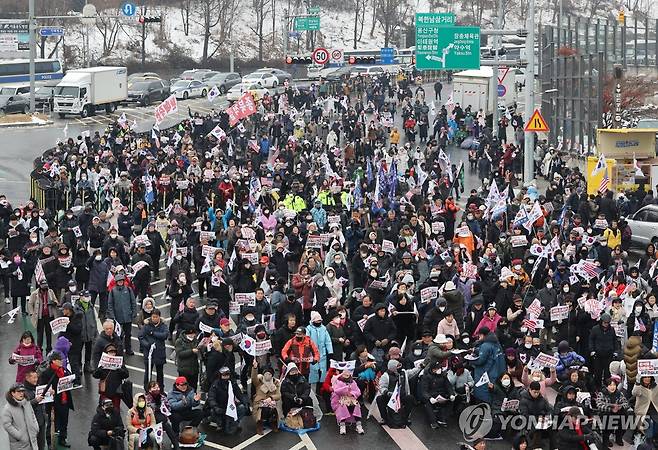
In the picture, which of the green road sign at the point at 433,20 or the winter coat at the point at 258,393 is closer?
the winter coat at the point at 258,393

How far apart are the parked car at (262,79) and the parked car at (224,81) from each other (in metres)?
1.05

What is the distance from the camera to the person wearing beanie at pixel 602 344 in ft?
57.2

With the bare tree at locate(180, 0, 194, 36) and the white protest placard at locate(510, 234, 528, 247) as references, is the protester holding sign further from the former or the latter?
the bare tree at locate(180, 0, 194, 36)

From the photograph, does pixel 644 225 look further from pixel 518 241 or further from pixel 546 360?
pixel 546 360

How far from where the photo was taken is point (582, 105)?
132ft

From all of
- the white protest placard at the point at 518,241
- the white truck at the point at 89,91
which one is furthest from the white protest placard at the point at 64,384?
the white truck at the point at 89,91

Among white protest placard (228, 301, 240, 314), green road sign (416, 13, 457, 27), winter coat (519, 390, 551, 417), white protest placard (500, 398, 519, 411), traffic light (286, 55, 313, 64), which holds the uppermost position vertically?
green road sign (416, 13, 457, 27)

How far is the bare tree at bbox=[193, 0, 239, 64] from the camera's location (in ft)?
297

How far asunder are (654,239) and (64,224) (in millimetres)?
12613

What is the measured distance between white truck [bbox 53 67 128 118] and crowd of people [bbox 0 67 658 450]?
26.0 m

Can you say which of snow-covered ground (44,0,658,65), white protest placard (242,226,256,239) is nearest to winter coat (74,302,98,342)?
white protest placard (242,226,256,239)

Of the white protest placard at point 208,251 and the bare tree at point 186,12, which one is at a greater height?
the bare tree at point 186,12

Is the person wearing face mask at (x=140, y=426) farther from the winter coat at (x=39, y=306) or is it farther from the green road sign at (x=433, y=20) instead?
the green road sign at (x=433, y=20)

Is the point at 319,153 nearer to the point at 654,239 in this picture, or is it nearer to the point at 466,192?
the point at 466,192
